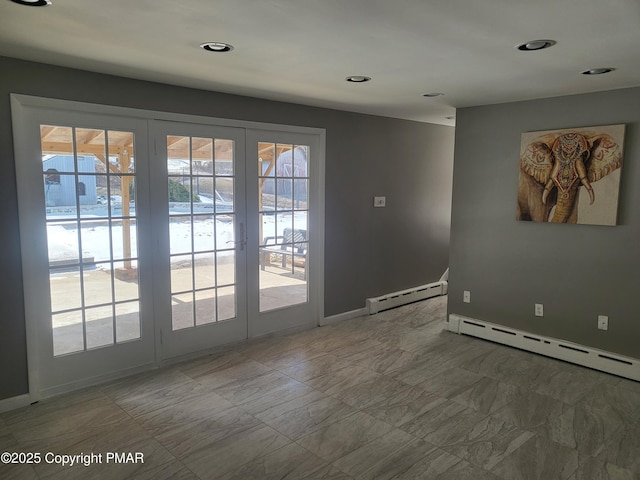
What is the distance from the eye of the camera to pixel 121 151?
3350 mm

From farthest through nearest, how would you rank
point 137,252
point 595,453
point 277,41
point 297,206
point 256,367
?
point 297,206 < point 256,367 < point 137,252 < point 595,453 < point 277,41

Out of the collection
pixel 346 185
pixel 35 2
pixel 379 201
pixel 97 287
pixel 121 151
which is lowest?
pixel 97 287

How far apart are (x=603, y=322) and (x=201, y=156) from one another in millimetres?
3596

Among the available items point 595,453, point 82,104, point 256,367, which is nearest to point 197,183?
point 82,104

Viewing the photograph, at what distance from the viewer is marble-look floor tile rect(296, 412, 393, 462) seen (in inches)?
102

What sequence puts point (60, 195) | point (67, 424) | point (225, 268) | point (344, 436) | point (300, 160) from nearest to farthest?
point (344, 436)
point (67, 424)
point (60, 195)
point (225, 268)
point (300, 160)

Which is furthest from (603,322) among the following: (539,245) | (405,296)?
(405,296)

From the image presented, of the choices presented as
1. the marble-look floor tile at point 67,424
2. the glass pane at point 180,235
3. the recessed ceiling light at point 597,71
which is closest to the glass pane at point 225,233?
the glass pane at point 180,235

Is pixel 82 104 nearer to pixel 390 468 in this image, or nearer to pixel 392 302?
pixel 390 468

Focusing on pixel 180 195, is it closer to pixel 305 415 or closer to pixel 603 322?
pixel 305 415

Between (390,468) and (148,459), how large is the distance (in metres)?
1.33

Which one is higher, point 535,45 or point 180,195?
point 535,45

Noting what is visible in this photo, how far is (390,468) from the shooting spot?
2445mm

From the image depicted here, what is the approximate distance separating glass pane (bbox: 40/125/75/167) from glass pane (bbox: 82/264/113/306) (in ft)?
2.48
